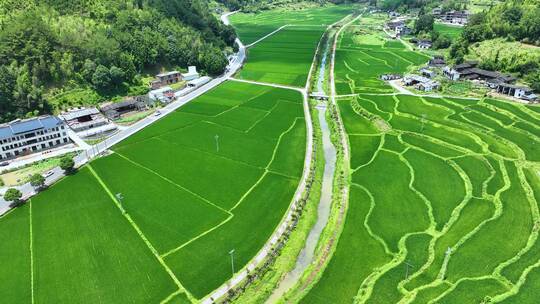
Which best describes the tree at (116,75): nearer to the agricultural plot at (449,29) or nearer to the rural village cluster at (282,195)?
the rural village cluster at (282,195)

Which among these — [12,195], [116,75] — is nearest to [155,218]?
[12,195]

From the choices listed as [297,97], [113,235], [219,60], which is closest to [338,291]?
[113,235]

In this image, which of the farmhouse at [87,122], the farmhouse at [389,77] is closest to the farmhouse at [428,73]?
the farmhouse at [389,77]

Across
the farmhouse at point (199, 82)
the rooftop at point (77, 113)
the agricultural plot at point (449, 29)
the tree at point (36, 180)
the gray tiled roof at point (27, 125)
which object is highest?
the gray tiled roof at point (27, 125)

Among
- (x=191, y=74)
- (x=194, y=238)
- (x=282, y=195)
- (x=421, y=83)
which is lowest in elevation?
(x=282, y=195)

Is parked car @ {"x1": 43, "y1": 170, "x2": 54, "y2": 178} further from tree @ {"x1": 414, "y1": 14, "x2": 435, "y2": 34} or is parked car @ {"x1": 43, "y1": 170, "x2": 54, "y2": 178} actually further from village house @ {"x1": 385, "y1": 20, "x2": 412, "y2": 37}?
village house @ {"x1": 385, "y1": 20, "x2": 412, "y2": 37}

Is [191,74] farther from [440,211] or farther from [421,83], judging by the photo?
[440,211]

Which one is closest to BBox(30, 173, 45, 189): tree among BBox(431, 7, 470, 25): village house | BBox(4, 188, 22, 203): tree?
BBox(4, 188, 22, 203): tree

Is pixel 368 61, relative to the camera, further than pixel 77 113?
Yes
